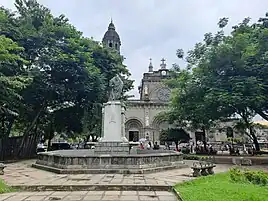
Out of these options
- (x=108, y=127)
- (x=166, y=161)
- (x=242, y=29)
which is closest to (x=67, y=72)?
(x=108, y=127)

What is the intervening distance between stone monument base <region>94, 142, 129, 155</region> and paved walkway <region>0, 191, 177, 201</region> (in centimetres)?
474

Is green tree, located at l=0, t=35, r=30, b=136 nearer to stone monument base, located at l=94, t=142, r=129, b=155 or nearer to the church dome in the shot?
stone monument base, located at l=94, t=142, r=129, b=155

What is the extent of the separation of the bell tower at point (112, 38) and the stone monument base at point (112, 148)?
31.1 meters

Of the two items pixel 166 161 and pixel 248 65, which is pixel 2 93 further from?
pixel 248 65

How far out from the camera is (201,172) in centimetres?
877

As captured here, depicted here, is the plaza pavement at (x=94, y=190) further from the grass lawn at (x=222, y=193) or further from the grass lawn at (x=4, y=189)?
the grass lawn at (x=222, y=193)

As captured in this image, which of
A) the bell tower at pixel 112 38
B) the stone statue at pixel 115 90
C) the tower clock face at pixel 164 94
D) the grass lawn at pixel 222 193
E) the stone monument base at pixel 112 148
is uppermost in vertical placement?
the bell tower at pixel 112 38

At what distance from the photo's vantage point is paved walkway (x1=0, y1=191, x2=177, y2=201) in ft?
19.1

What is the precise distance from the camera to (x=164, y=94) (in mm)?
44031

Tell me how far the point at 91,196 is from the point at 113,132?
5.68m

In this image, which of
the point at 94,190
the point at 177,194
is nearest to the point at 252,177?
the point at 177,194

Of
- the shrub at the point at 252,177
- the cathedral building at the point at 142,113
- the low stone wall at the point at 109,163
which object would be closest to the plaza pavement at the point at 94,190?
the low stone wall at the point at 109,163

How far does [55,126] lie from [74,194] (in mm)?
17287

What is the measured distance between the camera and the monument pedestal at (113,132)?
37.2 feet
